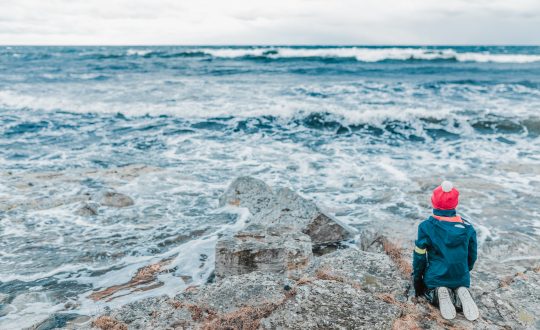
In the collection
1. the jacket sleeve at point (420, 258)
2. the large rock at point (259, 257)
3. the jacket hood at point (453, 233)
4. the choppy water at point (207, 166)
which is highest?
the jacket hood at point (453, 233)

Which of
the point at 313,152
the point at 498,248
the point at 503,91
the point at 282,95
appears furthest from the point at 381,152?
the point at 503,91

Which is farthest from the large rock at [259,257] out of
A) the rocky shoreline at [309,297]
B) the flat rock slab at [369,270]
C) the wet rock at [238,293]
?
the wet rock at [238,293]

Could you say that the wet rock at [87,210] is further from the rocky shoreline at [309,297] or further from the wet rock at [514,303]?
the wet rock at [514,303]

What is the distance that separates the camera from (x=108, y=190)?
7812 mm

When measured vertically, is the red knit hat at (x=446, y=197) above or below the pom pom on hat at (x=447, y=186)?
below

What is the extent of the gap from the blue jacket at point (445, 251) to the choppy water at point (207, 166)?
2140mm

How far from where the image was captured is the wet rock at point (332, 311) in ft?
10.3

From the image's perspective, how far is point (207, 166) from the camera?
10227 millimetres

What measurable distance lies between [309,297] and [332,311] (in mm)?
251

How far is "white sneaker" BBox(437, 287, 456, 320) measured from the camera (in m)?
3.33

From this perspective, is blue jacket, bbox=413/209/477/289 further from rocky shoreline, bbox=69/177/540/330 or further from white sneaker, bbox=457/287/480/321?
rocky shoreline, bbox=69/177/540/330

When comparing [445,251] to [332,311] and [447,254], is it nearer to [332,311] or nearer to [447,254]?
[447,254]

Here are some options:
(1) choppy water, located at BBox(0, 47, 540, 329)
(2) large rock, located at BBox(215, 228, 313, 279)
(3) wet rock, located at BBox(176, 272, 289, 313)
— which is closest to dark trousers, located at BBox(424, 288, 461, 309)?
(3) wet rock, located at BBox(176, 272, 289, 313)

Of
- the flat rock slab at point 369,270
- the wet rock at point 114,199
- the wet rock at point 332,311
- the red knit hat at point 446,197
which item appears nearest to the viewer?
the wet rock at point 332,311
